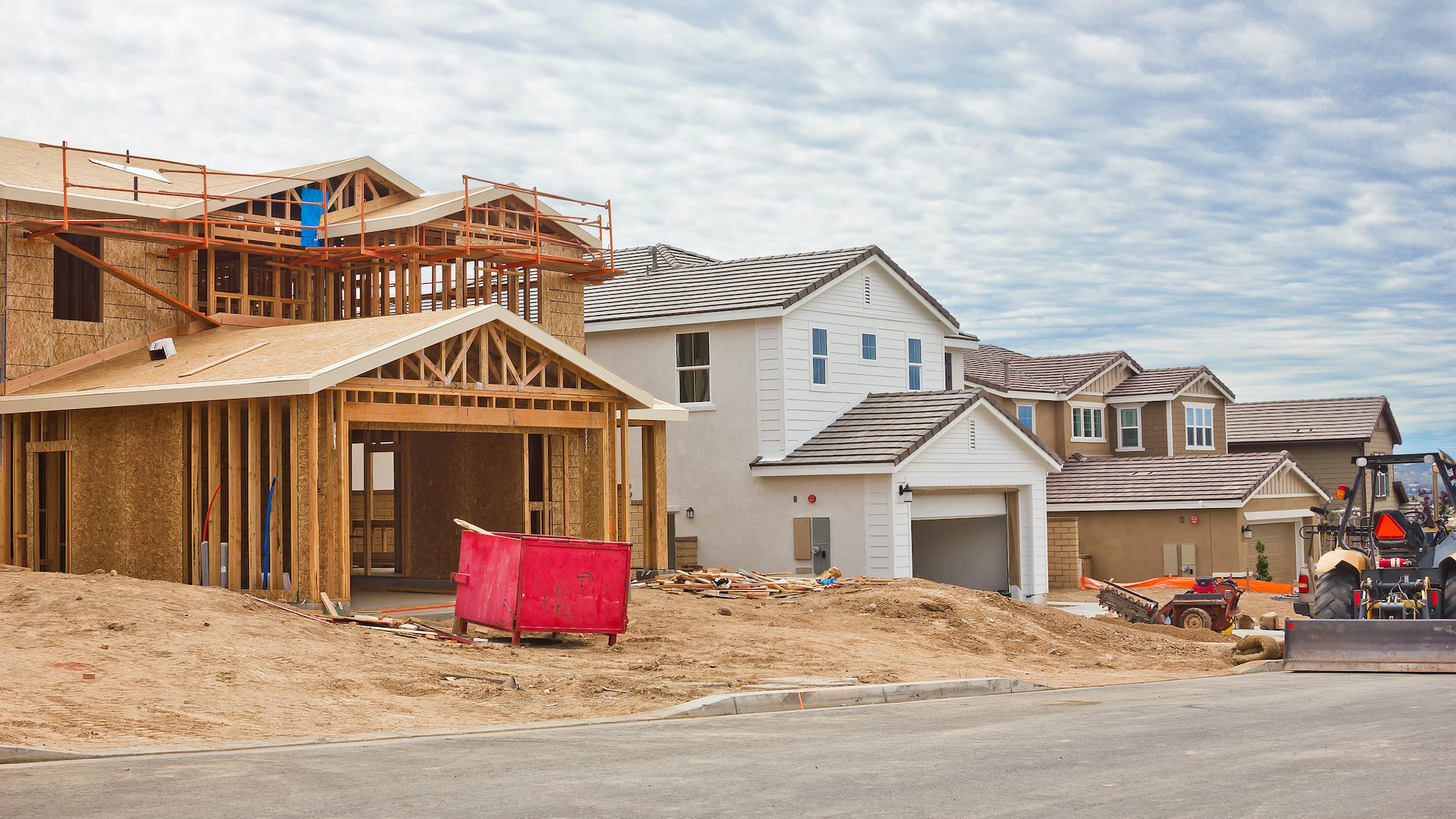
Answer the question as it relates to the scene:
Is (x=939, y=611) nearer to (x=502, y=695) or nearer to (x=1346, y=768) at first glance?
(x=502, y=695)

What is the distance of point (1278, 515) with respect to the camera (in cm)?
4241

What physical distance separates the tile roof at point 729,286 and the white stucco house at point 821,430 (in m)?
0.06

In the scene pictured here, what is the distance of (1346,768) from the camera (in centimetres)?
975

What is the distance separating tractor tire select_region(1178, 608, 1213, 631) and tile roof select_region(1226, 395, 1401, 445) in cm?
3608

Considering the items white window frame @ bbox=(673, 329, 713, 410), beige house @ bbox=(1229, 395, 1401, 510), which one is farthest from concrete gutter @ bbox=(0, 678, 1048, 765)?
beige house @ bbox=(1229, 395, 1401, 510)

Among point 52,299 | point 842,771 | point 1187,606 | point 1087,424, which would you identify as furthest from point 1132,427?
point 842,771

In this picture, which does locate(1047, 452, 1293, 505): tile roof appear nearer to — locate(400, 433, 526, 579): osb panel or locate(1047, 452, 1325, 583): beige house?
locate(1047, 452, 1325, 583): beige house

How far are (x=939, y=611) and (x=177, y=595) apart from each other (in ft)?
35.4

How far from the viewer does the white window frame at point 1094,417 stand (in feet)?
157

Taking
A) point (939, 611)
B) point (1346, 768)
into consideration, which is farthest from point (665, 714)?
point (939, 611)

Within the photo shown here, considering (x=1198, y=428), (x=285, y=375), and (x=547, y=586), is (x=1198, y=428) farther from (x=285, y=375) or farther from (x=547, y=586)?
(x=285, y=375)

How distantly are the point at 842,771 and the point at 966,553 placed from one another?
25.2 m

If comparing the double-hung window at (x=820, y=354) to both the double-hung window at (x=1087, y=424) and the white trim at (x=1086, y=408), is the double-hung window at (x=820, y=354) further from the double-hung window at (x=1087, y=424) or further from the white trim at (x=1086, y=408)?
the double-hung window at (x=1087, y=424)

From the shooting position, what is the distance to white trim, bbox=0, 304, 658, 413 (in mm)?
18781
